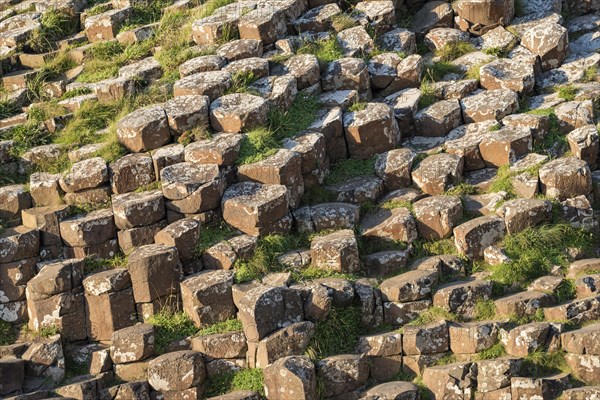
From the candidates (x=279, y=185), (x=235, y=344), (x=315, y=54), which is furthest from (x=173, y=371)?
(x=315, y=54)

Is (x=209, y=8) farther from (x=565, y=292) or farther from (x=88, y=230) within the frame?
(x=565, y=292)

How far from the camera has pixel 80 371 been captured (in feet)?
59.3

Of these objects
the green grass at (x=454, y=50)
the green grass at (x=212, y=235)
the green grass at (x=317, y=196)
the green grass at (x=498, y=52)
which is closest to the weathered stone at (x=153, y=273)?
the green grass at (x=212, y=235)

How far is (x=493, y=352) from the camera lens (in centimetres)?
1741

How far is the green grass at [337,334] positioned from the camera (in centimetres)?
1764

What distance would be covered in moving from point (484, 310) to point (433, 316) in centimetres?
73

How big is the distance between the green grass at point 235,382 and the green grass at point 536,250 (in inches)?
150

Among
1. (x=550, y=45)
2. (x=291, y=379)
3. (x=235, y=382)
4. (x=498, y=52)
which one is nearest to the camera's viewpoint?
(x=291, y=379)

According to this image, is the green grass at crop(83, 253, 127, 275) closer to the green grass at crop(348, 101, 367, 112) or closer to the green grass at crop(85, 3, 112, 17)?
the green grass at crop(348, 101, 367, 112)

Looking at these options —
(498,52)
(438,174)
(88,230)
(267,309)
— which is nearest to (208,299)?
(267,309)

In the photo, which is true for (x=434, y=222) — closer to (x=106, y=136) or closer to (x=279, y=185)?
(x=279, y=185)

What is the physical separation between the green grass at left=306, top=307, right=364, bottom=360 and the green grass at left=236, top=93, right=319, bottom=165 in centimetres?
317

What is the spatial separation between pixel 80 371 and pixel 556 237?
7.26 m

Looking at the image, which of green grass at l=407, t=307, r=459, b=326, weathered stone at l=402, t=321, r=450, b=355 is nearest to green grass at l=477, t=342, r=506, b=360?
weathered stone at l=402, t=321, r=450, b=355
